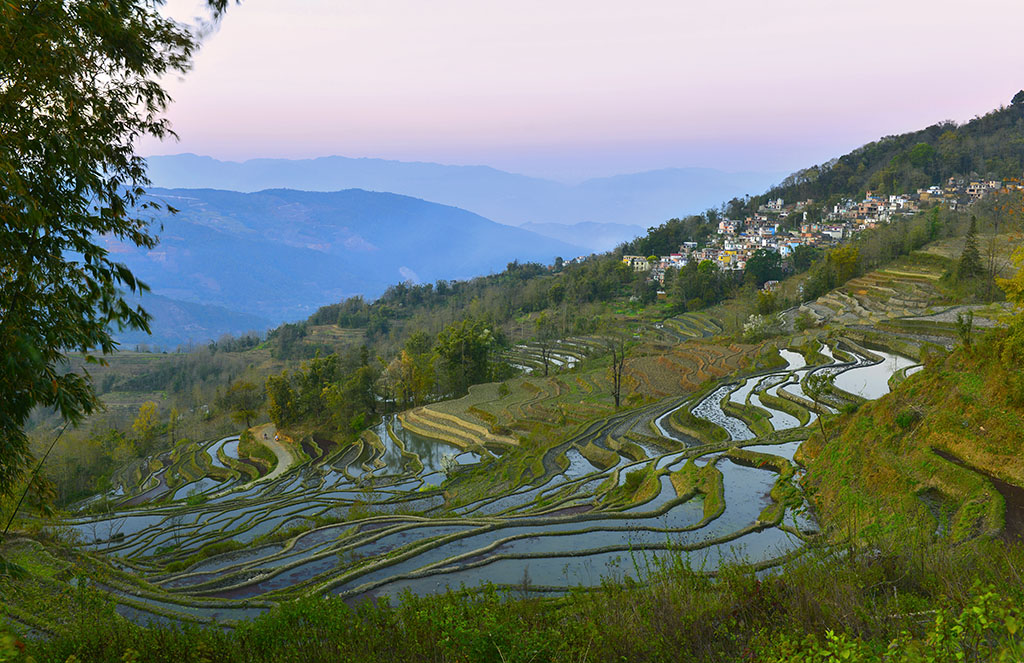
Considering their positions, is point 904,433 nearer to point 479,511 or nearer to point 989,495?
point 989,495

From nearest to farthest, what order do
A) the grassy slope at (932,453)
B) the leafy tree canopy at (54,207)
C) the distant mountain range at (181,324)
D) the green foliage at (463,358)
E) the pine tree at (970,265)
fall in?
1. the leafy tree canopy at (54,207)
2. the grassy slope at (932,453)
3. the pine tree at (970,265)
4. the green foliage at (463,358)
5. the distant mountain range at (181,324)

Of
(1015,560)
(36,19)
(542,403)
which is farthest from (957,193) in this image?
(36,19)

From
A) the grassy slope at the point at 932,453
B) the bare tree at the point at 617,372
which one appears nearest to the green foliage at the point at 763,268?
the bare tree at the point at 617,372

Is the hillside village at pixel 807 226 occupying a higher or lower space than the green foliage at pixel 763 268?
higher

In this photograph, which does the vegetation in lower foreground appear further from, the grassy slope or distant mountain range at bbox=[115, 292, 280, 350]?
distant mountain range at bbox=[115, 292, 280, 350]

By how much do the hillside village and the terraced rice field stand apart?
2092 inches

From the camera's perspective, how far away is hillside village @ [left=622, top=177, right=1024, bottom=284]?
251 feet

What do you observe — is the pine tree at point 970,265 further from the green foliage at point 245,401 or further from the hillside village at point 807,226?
the green foliage at point 245,401

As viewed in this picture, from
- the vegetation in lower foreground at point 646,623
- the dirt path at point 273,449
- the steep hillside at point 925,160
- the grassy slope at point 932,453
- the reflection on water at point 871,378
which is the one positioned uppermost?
the steep hillside at point 925,160

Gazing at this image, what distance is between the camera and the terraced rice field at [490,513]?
9000 millimetres

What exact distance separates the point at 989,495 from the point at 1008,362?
287 cm

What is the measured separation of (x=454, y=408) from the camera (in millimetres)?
35938

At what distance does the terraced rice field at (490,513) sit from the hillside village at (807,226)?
53140mm

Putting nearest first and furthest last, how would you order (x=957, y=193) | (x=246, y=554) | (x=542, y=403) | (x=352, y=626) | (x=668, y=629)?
(x=668, y=629)
(x=352, y=626)
(x=246, y=554)
(x=542, y=403)
(x=957, y=193)
